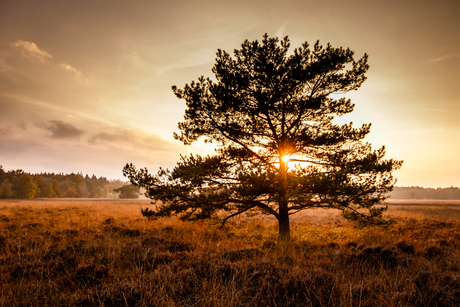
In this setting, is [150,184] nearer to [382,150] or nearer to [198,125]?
[198,125]

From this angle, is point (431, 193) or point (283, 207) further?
point (431, 193)

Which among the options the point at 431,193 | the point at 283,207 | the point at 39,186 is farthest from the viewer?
the point at 431,193

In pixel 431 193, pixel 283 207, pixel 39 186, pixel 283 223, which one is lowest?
pixel 431 193

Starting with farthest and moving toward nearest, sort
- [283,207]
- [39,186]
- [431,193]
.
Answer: [431,193]
[39,186]
[283,207]

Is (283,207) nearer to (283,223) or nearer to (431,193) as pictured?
(283,223)

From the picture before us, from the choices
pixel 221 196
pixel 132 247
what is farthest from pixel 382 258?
pixel 132 247

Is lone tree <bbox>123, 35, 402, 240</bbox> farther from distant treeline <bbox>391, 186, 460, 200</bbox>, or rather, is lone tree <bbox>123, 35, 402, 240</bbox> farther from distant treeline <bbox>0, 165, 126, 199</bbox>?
distant treeline <bbox>391, 186, 460, 200</bbox>

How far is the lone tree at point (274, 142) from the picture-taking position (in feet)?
25.2

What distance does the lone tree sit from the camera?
7.69 metres

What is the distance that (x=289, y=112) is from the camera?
348 inches

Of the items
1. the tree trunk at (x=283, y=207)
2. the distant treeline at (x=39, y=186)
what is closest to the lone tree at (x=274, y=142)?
the tree trunk at (x=283, y=207)

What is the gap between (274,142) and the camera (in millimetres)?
9312

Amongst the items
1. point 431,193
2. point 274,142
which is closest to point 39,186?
point 274,142

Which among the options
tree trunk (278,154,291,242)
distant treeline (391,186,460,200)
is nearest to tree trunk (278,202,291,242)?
tree trunk (278,154,291,242)
